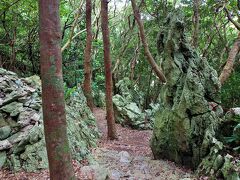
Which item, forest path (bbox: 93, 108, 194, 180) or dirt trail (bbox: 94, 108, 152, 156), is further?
dirt trail (bbox: 94, 108, 152, 156)

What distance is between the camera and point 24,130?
762 centimetres

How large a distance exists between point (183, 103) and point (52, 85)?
5.06 meters

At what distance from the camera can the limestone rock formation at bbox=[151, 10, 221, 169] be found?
24.5 ft

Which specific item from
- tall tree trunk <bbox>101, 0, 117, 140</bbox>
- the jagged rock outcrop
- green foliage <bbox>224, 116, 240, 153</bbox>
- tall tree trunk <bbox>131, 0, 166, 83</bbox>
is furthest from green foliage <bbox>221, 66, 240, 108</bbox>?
the jagged rock outcrop

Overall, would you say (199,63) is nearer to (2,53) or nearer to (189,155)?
(189,155)

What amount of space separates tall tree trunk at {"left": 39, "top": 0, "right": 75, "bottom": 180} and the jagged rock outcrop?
350 centimetres

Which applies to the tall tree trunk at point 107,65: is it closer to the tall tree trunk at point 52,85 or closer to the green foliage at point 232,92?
the green foliage at point 232,92

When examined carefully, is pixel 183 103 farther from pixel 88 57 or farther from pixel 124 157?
pixel 88 57

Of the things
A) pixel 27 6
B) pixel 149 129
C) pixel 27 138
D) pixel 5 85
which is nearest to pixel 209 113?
pixel 27 138

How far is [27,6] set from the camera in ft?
45.4

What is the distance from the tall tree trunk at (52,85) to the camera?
3.42 metres

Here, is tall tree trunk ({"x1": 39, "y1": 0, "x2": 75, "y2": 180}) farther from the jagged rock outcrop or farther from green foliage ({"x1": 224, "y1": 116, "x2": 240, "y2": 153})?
green foliage ({"x1": 224, "y1": 116, "x2": 240, "y2": 153})

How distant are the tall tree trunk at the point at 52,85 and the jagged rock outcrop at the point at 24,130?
350 centimetres

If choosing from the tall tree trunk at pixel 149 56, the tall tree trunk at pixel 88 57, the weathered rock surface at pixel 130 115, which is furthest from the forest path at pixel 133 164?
the weathered rock surface at pixel 130 115
